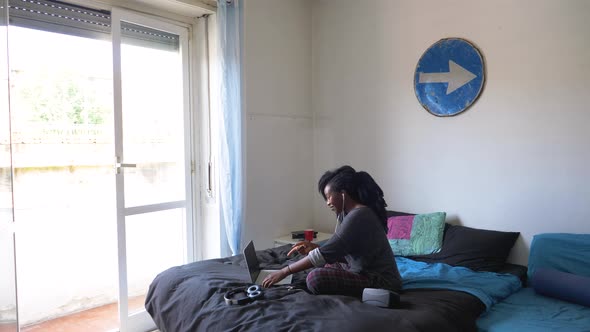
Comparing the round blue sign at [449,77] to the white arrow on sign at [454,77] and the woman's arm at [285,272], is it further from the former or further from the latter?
the woman's arm at [285,272]

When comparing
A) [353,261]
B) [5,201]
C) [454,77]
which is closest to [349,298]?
[353,261]

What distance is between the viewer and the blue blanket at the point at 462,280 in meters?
2.20

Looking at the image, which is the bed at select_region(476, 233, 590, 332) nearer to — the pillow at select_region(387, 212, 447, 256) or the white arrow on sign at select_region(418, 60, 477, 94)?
the pillow at select_region(387, 212, 447, 256)

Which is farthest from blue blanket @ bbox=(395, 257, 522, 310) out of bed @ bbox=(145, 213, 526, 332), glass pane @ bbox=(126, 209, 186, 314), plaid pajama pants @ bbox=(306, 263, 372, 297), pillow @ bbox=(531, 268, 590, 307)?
Answer: glass pane @ bbox=(126, 209, 186, 314)

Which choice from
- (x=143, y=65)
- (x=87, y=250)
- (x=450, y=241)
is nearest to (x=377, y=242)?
(x=450, y=241)

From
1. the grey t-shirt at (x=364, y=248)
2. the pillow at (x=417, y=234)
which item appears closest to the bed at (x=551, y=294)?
the grey t-shirt at (x=364, y=248)

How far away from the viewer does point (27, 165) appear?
3566mm

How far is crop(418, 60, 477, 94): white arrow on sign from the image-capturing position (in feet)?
9.87

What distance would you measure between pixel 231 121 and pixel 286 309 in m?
1.70

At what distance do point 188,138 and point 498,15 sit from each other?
237 cm

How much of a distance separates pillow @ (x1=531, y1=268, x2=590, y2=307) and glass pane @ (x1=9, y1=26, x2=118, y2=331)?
2.99m

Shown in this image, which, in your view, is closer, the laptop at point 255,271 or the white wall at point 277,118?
the laptop at point 255,271

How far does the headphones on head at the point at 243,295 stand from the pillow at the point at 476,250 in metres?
1.35

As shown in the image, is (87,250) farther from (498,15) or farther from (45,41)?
(498,15)
